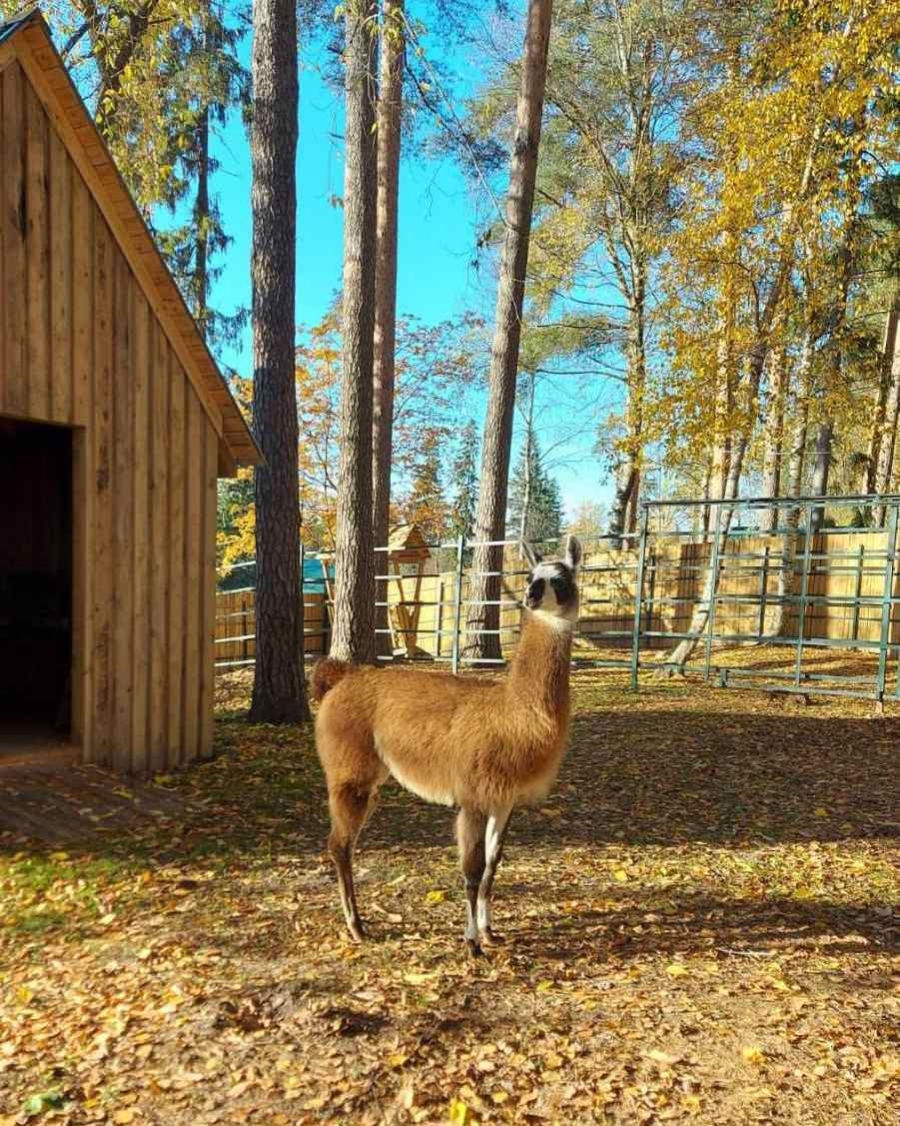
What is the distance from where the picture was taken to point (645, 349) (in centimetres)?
1919

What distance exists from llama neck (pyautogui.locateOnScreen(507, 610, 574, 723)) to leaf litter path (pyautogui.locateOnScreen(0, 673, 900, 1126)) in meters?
1.37

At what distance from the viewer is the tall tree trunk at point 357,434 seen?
10422 millimetres

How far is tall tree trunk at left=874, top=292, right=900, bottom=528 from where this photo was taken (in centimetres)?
1839

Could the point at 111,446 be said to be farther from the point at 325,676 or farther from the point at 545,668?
the point at 545,668

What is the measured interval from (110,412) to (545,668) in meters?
5.16

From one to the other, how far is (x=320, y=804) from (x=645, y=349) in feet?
50.5

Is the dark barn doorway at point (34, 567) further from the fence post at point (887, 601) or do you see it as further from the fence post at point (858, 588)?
the fence post at point (858, 588)

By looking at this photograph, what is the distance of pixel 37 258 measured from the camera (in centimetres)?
657

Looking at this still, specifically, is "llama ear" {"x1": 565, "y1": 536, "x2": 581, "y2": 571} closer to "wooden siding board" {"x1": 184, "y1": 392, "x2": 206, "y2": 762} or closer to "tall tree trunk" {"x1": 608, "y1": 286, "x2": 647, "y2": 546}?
"wooden siding board" {"x1": 184, "y1": 392, "x2": 206, "y2": 762}

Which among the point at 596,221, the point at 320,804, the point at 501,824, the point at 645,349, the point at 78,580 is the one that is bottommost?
the point at 320,804

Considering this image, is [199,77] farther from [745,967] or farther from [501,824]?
[745,967]

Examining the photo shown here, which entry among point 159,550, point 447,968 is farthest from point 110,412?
point 447,968

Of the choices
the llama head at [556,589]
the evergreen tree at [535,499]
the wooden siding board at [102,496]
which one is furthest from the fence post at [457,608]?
the evergreen tree at [535,499]

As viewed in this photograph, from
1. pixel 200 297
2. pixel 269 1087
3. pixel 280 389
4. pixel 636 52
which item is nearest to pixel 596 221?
pixel 636 52
